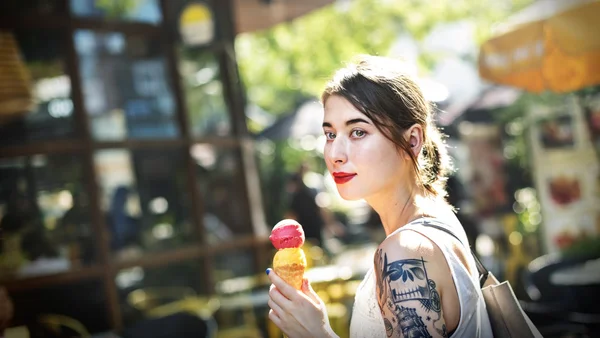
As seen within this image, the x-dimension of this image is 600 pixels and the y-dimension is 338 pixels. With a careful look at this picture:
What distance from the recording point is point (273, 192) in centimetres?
1502

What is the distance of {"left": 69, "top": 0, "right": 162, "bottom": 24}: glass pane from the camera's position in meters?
6.56

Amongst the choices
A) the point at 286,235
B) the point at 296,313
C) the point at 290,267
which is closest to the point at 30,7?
the point at 286,235

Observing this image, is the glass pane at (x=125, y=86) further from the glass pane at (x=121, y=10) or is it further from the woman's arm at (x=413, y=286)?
the woman's arm at (x=413, y=286)

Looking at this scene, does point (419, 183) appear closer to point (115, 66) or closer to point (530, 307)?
point (530, 307)

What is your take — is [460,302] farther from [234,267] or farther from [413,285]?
[234,267]

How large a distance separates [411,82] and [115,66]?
5248mm

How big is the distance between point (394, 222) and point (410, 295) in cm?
32

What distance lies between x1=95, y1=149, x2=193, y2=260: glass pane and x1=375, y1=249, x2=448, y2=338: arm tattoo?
5.11 m

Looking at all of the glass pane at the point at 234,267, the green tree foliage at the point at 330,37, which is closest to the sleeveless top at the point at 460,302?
the glass pane at the point at 234,267

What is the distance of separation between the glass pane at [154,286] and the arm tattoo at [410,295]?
16.5 feet

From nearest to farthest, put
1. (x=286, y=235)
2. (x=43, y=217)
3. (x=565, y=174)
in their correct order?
(x=286, y=235)
(x=43, y=217)
(x=565, y=174)

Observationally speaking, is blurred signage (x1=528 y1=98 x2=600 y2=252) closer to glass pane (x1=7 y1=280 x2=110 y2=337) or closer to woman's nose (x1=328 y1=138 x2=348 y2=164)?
glass pane (x1=7 y1=280 x2=110 y2=337)

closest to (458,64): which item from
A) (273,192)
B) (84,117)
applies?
(273,192)

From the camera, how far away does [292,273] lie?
77.5 inches
